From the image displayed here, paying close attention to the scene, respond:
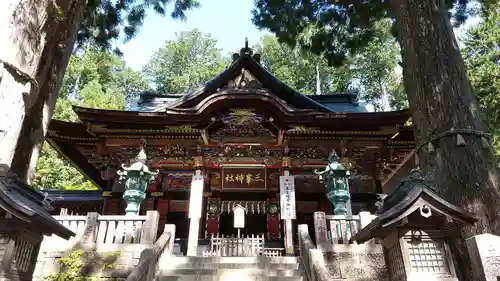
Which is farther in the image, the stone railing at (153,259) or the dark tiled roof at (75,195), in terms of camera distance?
the dark tiled roof at (75,195)

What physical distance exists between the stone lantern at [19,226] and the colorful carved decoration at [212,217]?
7205 millimetres

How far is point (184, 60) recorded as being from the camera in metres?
36.8

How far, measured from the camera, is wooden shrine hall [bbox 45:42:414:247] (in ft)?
32.6

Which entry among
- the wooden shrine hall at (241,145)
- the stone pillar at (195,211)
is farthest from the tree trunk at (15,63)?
the wooden shrine hall at (241,145)

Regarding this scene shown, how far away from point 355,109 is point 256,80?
201 inches

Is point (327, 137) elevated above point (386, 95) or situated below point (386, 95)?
below

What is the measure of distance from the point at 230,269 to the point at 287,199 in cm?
320

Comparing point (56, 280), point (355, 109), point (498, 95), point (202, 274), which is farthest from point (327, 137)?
point (56, 280)

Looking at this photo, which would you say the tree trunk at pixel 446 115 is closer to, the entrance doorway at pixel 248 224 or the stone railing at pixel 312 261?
the stone railing at pixel 312 261

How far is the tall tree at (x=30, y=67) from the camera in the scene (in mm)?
3916

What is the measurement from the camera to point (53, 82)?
5746 mm

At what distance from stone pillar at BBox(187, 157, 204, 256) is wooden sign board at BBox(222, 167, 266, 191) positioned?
1.29 metres

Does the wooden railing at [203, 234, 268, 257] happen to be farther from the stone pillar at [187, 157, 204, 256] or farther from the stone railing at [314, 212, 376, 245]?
the stone railing at [314, 212, 376, 245]

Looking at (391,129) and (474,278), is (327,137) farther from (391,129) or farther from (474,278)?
(474,278)
